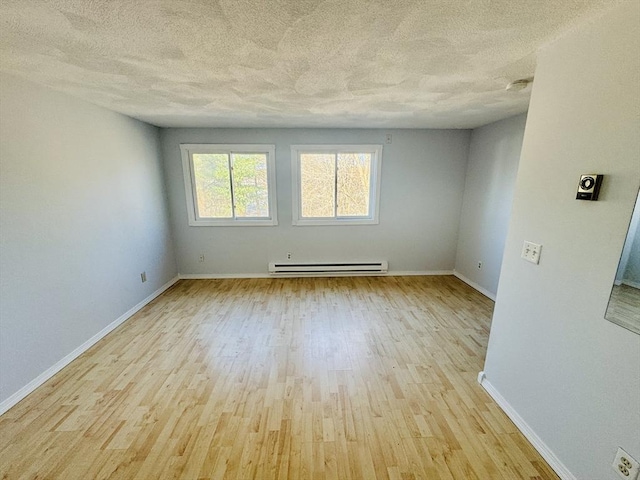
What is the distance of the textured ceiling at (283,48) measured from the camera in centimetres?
108

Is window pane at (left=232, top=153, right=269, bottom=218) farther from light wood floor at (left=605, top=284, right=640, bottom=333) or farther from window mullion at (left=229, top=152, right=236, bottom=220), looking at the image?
light wood floor at (left=605, top=284, right=640, bottom=333)

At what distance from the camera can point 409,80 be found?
184 centimetres

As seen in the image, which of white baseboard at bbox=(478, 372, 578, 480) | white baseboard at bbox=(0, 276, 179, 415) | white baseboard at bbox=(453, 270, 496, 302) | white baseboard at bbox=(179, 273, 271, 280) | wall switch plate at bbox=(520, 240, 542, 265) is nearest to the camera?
white baseboard at bbox=(478, 372, 578, 480)

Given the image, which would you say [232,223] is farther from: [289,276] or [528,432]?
[528,432]

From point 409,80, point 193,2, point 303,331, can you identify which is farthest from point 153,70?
point 303,331

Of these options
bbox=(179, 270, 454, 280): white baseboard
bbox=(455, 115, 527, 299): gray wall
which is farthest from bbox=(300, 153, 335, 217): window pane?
bbox=(455, 115, 527, 299): gray wall

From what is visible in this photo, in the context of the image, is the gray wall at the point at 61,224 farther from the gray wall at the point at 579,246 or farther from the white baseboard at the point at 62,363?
the gray wall at the point at 579,246

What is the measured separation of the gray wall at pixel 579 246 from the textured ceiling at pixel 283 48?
23cm

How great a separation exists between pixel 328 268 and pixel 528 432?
2.85 meters

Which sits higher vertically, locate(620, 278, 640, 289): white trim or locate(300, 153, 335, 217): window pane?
locate(300, 153, 335, 217): window pane

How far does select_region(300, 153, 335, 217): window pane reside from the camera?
379cm

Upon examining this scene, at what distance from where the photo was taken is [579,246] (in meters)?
1.23

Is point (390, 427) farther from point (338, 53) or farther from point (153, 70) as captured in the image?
point (153, 70)

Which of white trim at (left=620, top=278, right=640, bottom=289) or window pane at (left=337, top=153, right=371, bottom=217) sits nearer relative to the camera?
white trim at (left=620, top=278, right=640, bottom=289)
